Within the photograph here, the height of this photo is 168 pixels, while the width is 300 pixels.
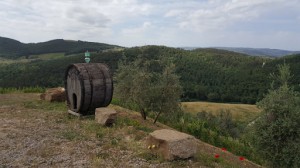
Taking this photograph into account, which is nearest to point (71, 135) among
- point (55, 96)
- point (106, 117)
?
point (106, 117)

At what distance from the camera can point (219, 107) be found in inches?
3561

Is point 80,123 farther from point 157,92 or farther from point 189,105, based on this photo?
point 189,105

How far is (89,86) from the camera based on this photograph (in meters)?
13.0

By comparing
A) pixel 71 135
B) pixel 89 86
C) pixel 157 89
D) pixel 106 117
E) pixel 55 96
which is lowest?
pixel 71 135

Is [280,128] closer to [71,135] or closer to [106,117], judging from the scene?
[106,117]

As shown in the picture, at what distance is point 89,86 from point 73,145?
396 centimetres

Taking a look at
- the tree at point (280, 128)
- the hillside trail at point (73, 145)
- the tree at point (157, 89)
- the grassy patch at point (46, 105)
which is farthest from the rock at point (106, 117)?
the tree at point (280, 128)

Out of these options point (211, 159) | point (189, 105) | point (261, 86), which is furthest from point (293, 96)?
point (261, 86)

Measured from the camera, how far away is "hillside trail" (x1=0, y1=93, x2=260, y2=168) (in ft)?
26.9

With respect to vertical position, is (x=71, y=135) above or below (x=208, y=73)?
above

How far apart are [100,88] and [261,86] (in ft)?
308

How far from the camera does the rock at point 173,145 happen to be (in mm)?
8211

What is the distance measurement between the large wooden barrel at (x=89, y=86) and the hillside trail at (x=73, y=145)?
0.73 meters

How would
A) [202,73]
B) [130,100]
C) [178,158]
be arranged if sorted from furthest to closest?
[202,73], [130,100], [178,158]
